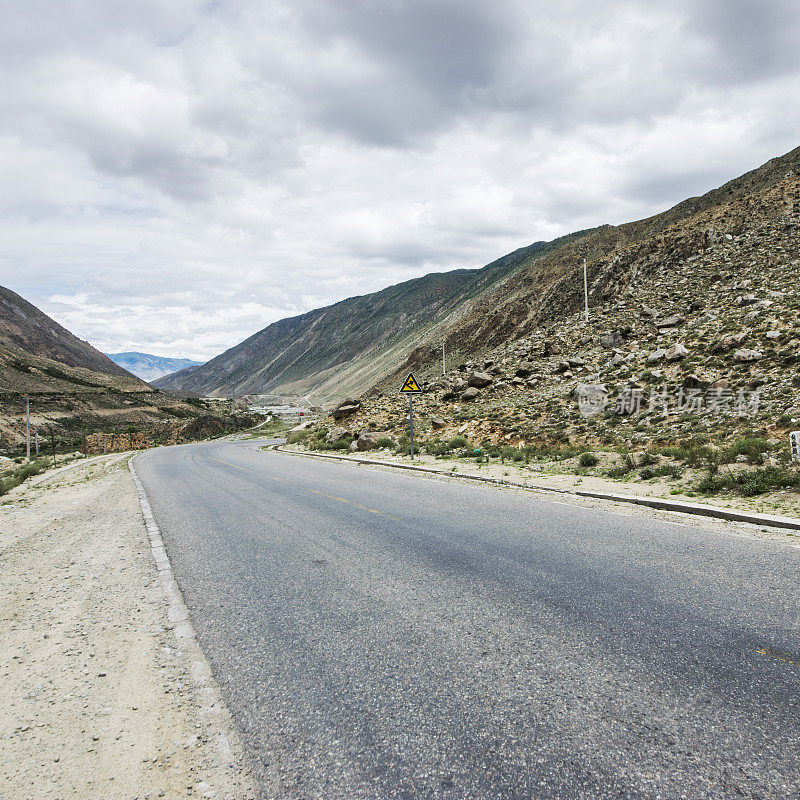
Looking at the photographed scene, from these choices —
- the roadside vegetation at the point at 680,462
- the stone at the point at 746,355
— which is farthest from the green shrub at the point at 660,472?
the stone at the point at 746,355

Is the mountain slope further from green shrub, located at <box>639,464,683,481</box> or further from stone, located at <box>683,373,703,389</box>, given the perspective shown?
green shrub, located at <box>639,464,683,481</box>

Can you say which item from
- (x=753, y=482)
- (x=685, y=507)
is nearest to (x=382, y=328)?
(x=753, y=482)

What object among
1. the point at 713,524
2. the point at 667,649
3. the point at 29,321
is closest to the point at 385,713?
the point at 667,649

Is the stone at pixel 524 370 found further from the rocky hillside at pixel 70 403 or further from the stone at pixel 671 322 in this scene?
the rocky hillside at pixel 70 403

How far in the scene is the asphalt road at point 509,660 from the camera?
7.66 feet

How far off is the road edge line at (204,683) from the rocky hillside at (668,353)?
13524 mm

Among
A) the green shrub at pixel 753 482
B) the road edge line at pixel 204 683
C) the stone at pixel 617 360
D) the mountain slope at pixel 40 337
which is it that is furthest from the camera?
the mountain slope at pixel 40 337

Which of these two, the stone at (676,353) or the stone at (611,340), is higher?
the stone at (611,340)

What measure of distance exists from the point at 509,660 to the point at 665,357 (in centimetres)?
2083

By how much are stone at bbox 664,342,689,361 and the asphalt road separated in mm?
15759

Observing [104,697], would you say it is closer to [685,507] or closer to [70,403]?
[685,507]

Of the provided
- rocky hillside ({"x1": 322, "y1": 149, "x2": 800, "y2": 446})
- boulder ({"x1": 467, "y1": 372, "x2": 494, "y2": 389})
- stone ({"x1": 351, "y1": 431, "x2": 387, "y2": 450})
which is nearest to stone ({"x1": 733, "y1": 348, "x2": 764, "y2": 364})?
rocky hillside ({"x1": 322, "y1": 149, "x2": 800, "y2": 446})

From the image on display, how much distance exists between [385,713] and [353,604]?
162cm

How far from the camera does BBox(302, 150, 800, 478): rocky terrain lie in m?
15.6
